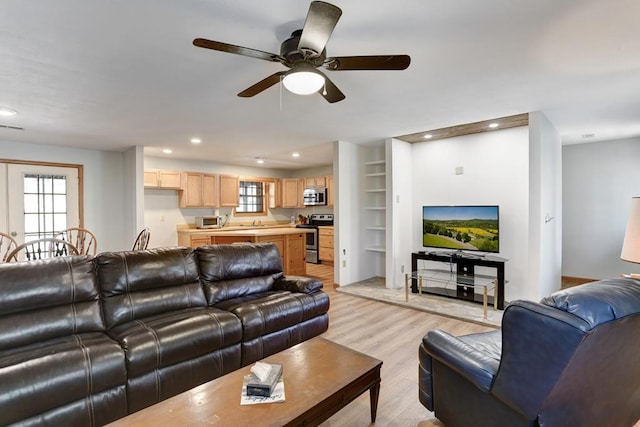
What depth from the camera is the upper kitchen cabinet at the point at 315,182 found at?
306 inches

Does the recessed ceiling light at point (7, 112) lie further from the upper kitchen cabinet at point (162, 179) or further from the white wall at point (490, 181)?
the white wall at point (490, 181)

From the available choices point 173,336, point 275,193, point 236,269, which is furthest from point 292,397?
point 275,193

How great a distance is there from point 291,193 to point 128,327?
6366mm

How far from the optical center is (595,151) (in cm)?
506

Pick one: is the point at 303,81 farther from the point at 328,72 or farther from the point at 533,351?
the point at 533,351

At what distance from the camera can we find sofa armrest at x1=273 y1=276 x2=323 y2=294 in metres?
3.14

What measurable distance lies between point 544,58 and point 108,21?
2.88 m

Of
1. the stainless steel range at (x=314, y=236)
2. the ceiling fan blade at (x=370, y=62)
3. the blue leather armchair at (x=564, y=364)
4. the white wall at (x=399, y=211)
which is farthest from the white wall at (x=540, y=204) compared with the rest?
the stainless steel range at (x=314, y=236)

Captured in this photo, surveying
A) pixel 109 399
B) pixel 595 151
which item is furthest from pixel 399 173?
pixel 109 399

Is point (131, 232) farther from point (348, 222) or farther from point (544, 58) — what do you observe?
point (544, 58)

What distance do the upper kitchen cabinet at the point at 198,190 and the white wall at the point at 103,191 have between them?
1123 millimetres

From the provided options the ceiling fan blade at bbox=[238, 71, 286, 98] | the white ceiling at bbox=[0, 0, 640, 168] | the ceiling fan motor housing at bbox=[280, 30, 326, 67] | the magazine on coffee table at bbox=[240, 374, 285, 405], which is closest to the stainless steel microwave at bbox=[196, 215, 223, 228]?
the white ceiling at bbox=[0, 0, 640, 168]

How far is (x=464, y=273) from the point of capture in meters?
4.49

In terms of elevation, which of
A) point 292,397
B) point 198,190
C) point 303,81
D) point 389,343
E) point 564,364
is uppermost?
point 303,81
